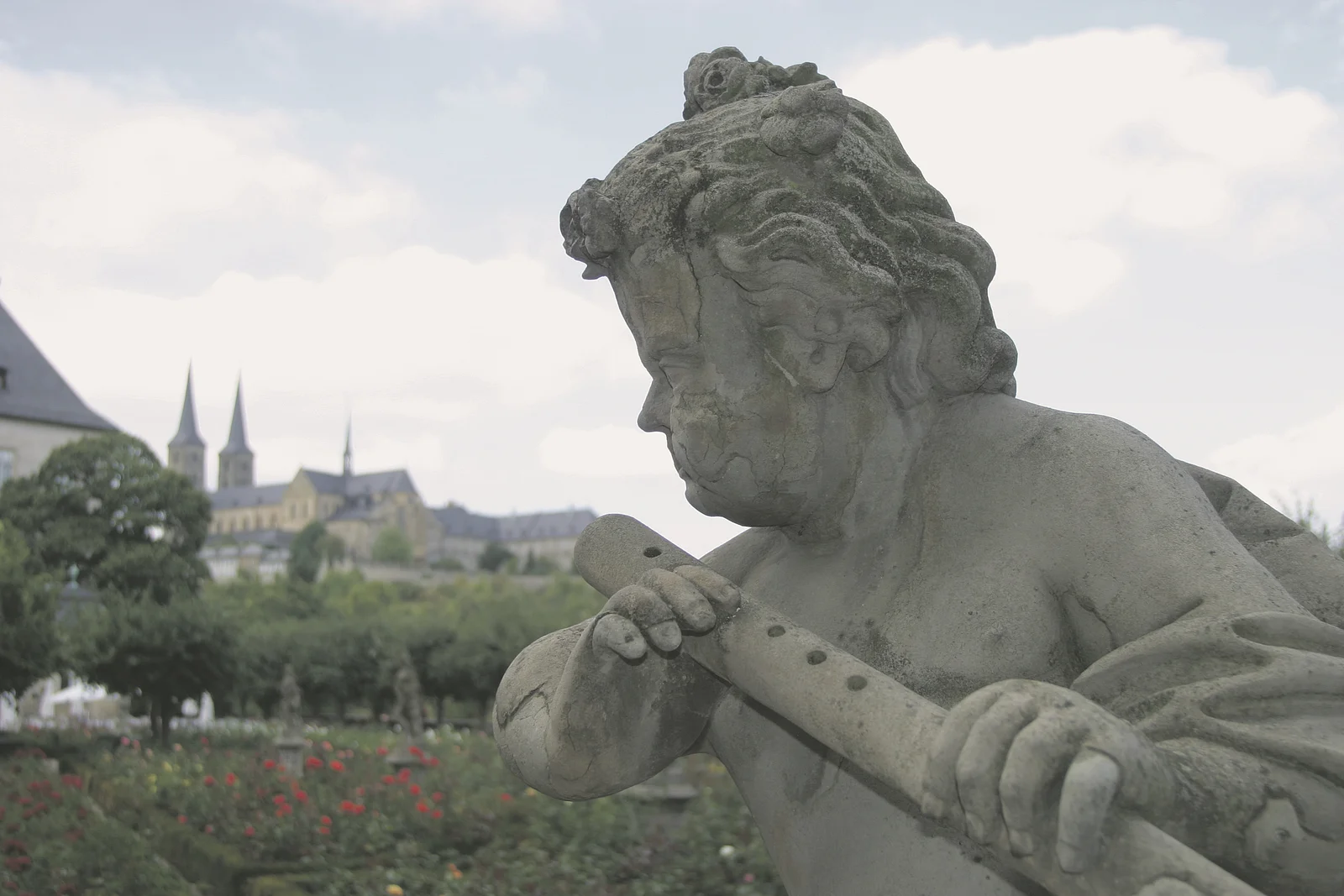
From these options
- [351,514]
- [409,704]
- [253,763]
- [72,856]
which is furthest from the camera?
[351,514]

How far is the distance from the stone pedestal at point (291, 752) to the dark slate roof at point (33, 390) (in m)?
34.2

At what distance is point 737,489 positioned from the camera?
2.07 meters

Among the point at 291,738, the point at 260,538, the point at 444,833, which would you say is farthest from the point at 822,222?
the point at 260,538

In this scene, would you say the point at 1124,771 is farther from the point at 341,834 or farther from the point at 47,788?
the point at 47,788

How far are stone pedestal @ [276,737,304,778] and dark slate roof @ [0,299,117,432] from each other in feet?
112

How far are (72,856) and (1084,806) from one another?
10360 mm

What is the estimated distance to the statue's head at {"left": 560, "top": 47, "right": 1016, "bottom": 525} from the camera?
198cm

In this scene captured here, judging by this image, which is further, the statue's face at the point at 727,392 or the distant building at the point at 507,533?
the distant building at the point at 507,533

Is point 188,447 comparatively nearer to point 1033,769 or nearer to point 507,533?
point 507,533

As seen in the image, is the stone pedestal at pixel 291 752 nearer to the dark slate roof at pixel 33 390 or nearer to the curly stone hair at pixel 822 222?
the curly stone hair at pixel 822 222

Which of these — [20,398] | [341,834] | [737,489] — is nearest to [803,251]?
[737,489]

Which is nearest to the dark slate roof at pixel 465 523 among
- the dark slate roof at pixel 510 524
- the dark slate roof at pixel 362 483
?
the dark slate roof at pixel 510 524

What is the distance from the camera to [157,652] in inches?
1073

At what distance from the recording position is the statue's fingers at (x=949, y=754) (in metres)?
1.45
